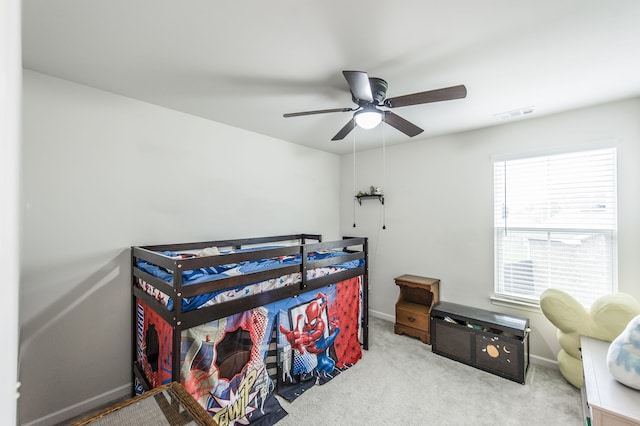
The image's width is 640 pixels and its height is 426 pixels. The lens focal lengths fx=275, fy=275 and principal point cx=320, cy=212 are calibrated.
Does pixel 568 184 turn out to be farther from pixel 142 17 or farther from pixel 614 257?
pixel 142 17

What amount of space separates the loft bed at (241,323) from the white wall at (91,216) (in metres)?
0.19

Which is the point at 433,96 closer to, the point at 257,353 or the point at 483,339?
the point at 257,353

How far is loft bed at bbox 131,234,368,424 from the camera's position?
1.66 metres

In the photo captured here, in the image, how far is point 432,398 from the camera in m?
2.19

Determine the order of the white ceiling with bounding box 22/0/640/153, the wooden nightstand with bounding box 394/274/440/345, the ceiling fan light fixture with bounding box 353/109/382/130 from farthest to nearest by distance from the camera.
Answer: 1. the wooden nightstand with bounding box 394/274/440/345
2. the ceiling fan light fixture with bounding box 353/109/382/130
3. the white ceiling with bounding box 22/0/640/153

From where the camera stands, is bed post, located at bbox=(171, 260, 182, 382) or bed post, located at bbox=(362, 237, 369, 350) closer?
bed post, located at bbox=(171, 260, 182, 382)

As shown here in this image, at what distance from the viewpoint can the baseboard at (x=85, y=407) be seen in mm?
1907

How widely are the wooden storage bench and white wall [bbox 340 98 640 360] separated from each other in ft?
1.12

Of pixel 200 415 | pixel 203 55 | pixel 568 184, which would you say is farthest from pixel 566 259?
pixel 203 55

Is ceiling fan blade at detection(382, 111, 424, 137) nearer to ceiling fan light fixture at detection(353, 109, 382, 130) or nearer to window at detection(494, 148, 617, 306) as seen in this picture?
ceiling fan light fixture at detection(353, 109, 382, 130)

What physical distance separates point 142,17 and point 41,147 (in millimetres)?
1288

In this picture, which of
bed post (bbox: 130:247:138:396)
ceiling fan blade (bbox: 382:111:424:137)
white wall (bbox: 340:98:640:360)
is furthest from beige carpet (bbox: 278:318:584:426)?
ceiling fan blade (bbox: 382:111:424:137)

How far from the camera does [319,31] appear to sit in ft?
4.86

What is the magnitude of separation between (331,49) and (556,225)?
2.64 m
